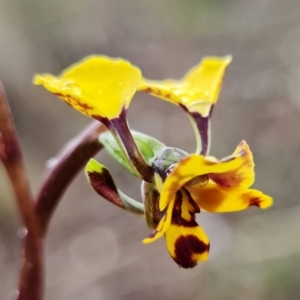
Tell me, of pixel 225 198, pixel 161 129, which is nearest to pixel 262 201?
pixel 225 198

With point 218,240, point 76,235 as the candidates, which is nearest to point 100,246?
point 76,235

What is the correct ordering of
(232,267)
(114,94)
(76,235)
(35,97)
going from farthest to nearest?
(35,97)
(76,235)
(232,267)
(114,94)

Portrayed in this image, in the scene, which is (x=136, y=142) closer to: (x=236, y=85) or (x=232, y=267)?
(x=232, y=267)

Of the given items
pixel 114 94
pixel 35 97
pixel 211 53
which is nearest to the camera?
pixel 114 94

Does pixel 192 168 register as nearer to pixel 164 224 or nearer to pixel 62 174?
pixel 164 224

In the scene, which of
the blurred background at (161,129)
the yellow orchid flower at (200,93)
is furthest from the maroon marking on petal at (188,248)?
the blurred background at (161,129)

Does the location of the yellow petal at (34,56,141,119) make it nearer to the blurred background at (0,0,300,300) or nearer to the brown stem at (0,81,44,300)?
the brown stem at (0,81,44,300)
